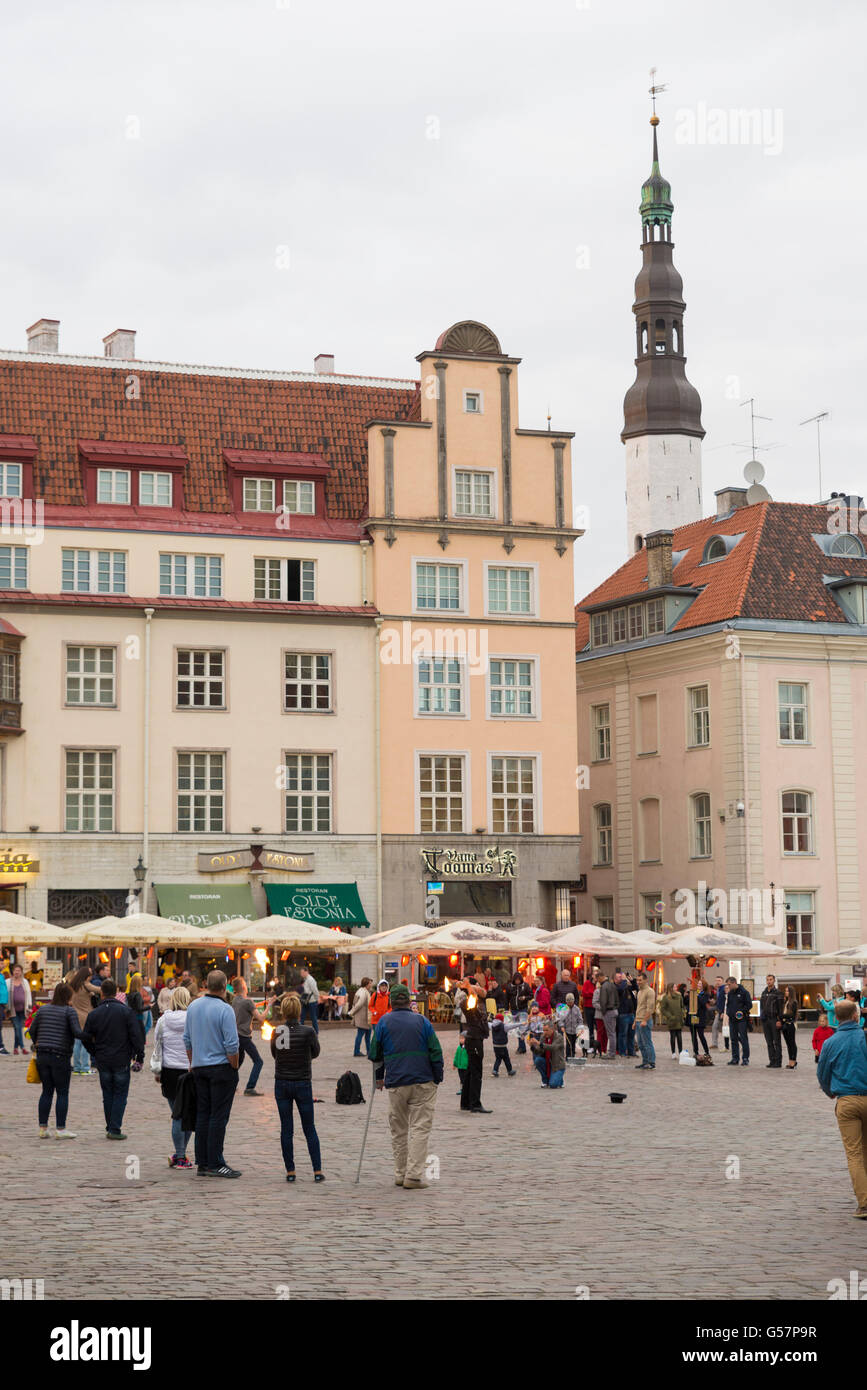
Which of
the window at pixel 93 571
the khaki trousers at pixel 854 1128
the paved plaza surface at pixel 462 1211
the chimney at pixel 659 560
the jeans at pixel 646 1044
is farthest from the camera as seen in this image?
the chimney at pixel 659 560

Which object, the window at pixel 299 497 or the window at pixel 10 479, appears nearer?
the window at pixel 10 479

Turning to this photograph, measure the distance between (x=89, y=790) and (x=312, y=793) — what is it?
6.17 m

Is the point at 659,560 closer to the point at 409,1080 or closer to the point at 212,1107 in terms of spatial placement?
the point at 409,1080

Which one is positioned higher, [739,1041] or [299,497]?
[299,497]

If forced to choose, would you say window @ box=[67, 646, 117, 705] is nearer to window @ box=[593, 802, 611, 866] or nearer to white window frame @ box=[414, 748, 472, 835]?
white window frame @ box=[414, 748, 472, 835]

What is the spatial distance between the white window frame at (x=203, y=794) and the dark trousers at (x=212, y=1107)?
33.8 metres

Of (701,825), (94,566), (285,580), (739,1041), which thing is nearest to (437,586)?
(285,580)

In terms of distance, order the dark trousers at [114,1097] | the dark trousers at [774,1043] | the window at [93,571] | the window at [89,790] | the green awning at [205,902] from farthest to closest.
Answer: the window at [93,571]
the window at [89,790]
the green awning at [205,902]
the dark trousers at [774,1043]
the dark trousers at [114,1097]

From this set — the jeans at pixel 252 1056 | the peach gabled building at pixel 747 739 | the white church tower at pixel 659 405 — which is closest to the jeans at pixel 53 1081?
the jeans at pixel 252 1056

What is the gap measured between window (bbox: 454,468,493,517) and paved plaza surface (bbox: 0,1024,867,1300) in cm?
3101

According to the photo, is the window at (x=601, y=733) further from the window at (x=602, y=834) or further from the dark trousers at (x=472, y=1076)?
the dark trousers at (x=472, y=1076)

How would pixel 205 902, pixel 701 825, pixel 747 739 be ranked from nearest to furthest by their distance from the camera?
→ pixel 205 902
pixel 747 739
pixel 701 825

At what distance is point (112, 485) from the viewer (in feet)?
172

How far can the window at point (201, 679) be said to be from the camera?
51.3 m
